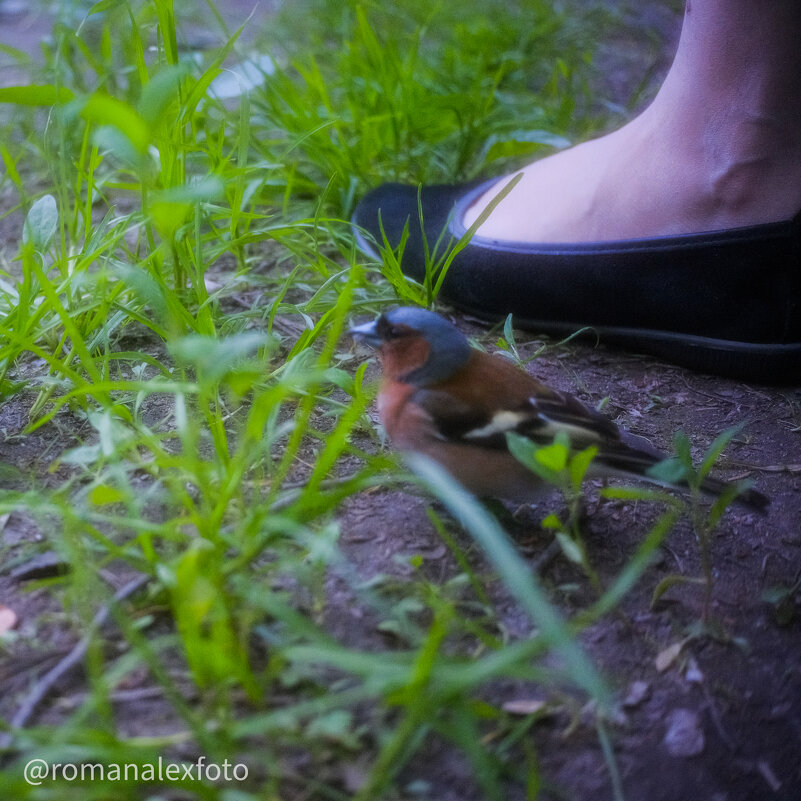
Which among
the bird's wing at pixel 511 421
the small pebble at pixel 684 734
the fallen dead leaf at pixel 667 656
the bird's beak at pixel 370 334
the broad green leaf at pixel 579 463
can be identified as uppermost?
the bird's beak at pixel 370 334

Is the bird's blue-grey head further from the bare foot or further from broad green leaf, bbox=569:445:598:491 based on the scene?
the bare foot

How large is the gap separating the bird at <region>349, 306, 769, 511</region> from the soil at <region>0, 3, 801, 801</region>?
0.58 ft

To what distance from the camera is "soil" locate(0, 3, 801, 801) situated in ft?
3.90

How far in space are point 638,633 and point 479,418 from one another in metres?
0.52

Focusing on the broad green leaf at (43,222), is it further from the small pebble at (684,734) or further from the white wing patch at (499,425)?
the small pebble at (684,734)

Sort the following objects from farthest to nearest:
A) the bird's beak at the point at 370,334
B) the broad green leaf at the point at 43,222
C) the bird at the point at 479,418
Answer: the broad green leaf at the point at 43,222
the bird's beak at the point at 370,334
the bird at the point at 479,418

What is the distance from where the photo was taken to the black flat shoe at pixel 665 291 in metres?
2.12

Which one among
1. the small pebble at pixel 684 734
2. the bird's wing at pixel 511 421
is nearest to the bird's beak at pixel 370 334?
the bird's wing at pixel 511 421

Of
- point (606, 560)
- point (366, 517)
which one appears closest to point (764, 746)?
point (606, 560)

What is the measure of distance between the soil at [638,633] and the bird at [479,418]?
0.18 metres

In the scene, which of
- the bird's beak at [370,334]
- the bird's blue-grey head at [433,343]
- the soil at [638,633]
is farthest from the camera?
the bird's beak at [370,334]

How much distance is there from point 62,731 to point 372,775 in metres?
0.42

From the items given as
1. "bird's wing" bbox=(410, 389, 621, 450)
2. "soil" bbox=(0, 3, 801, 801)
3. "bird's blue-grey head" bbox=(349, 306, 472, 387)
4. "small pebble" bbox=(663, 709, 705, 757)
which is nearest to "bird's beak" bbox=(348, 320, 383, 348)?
"bird's blue-grey head" bbox=(349, 306, 472, 387)

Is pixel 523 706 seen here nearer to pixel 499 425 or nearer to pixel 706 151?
pixel 499 425
